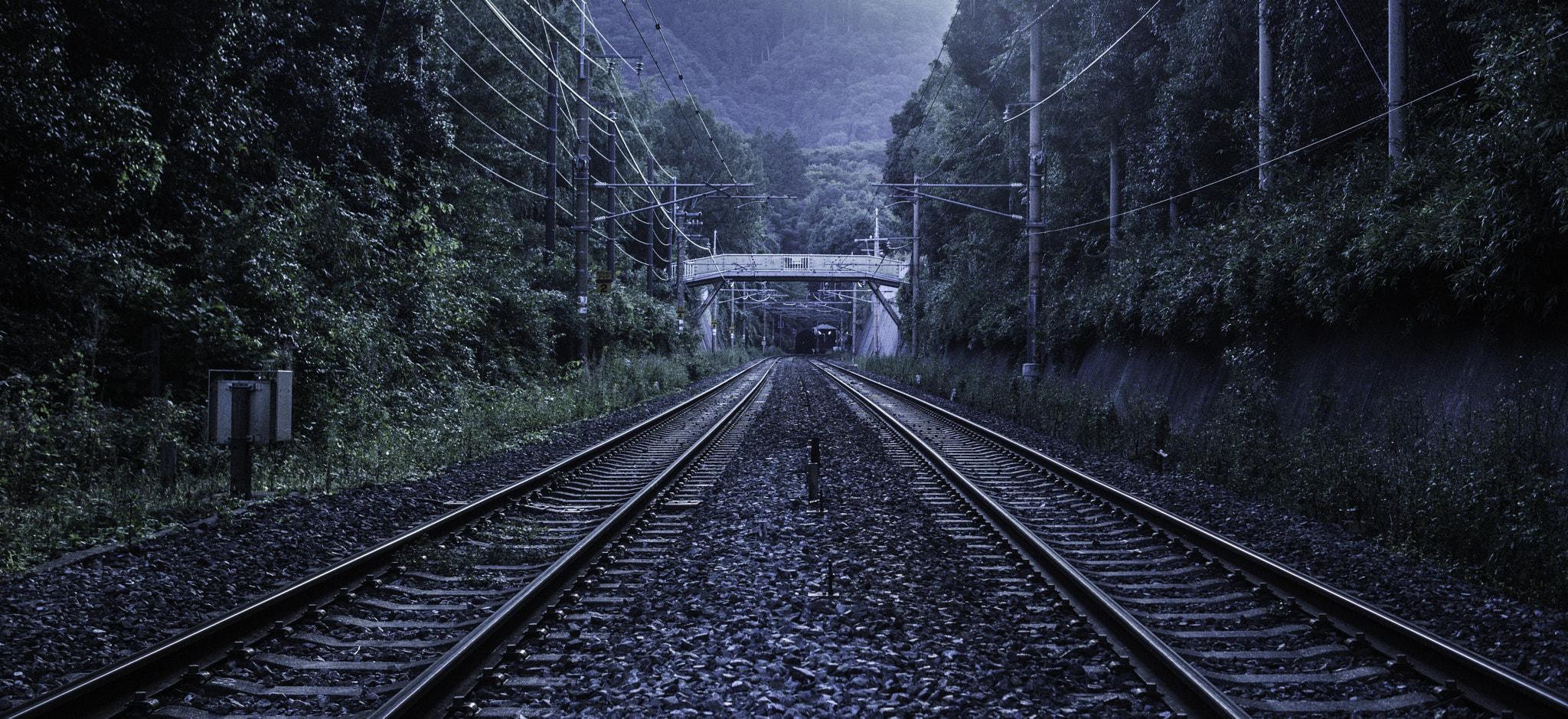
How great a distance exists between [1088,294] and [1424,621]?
56.7ft

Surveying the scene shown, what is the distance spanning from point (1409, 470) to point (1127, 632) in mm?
5139

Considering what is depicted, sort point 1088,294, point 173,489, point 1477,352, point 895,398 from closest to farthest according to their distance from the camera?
point 173,489 → point 1477,352 → point 1088,294 → point 895,398

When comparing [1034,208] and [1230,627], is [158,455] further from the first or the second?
[1034,208]

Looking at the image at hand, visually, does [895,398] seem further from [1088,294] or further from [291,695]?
[291,695]

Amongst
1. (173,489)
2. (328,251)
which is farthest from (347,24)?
(173,489)

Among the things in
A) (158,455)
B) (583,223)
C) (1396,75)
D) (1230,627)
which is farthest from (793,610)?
(583,223)

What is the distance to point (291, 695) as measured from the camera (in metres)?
4.04

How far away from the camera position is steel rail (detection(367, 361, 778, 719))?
3754mm

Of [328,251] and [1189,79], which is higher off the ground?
[1189,79]

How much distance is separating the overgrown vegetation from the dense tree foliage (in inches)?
45.3

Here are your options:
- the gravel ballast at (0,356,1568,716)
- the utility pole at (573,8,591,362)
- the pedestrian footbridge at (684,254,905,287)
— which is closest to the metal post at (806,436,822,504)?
the gravel ballast at (0,356,1568,716)

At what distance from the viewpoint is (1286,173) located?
14719mm

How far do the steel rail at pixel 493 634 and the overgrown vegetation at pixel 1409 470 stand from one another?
19.6ft

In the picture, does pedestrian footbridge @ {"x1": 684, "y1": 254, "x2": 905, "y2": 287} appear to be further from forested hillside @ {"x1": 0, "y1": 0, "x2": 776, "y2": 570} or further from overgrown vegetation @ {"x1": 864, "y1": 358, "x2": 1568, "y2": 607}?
overgrown vegetation @ {"x1": 864, "y1": 358, "x2": 1568, "y2": 607}
